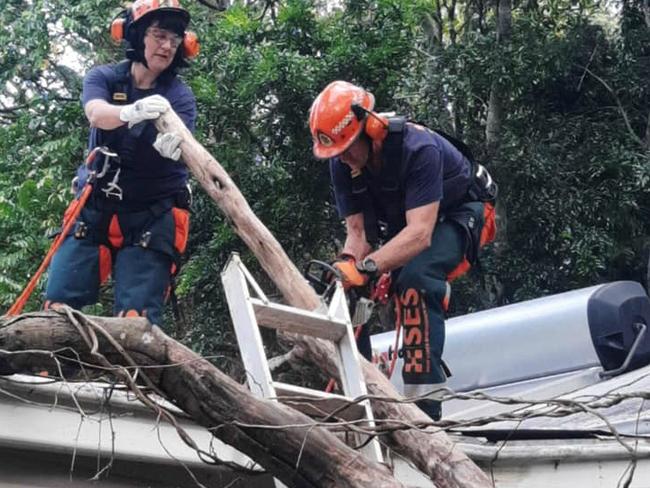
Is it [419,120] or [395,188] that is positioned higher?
[395,188]

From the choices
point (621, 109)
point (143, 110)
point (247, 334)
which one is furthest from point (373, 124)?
point (621, 109)

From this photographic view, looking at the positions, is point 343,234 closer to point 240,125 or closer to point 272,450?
point 240,125

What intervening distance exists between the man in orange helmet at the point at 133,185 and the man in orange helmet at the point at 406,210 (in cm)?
68

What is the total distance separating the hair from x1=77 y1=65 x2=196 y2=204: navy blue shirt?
12 centimetres

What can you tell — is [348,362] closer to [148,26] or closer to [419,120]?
[148,26]

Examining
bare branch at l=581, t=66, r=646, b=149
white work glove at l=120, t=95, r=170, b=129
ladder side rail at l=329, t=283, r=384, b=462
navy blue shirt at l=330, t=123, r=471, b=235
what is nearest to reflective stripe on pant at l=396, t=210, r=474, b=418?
navy blue shirt at l=330, t=123, r=471, b=235

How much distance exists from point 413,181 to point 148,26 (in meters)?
1.32

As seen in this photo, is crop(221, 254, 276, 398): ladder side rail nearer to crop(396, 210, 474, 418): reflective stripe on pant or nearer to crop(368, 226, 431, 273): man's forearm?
crop(368, 226, 431, 273): man's forearm

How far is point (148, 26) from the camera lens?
16.3 ft

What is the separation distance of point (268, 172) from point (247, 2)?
11.1 ft

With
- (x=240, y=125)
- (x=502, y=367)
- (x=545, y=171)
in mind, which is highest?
(x=240, y=125)

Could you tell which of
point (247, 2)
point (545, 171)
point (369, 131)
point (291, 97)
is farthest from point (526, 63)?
point (369, 131)

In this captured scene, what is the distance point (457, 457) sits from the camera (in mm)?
3398

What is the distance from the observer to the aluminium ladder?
10.7 feet
